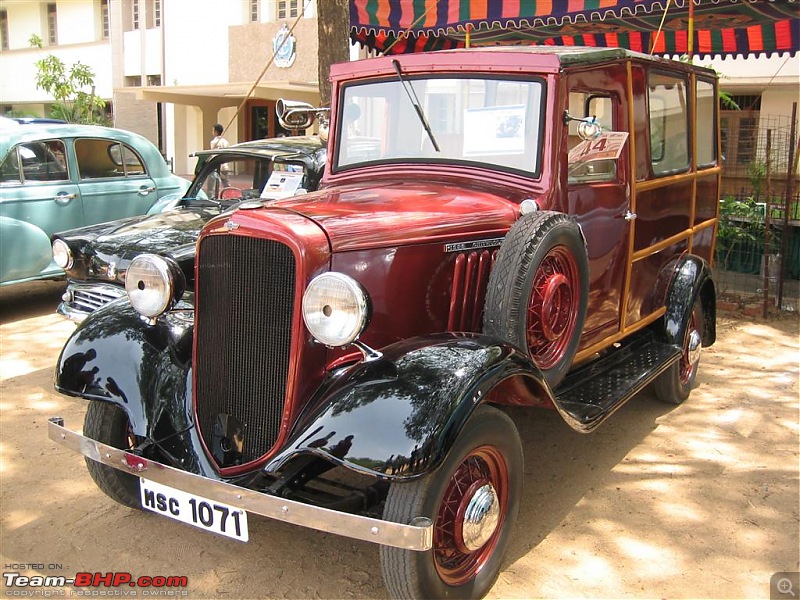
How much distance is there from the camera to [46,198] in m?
7.16

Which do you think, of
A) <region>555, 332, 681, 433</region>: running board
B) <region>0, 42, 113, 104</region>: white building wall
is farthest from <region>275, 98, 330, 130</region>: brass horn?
<region>0, 42, 113, 104</region>: white building wall

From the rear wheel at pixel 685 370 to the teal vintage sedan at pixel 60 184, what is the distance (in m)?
5.45

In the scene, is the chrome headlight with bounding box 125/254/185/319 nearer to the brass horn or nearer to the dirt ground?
the dirt ground

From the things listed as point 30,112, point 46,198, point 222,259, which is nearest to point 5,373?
point 46,198

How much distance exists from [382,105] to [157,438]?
2007 millimetres

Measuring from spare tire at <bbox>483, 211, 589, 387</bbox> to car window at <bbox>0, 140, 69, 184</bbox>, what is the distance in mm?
5621

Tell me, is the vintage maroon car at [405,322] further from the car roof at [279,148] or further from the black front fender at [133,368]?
the car roof at [279,148]

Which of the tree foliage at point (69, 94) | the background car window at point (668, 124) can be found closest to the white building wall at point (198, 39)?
the tree foliage at point (69, 94)

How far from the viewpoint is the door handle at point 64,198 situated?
7246mm

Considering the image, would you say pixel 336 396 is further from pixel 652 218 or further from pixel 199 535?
pixel 652 218

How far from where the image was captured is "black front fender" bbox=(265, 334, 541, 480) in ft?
7.87

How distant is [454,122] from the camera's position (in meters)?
3.70

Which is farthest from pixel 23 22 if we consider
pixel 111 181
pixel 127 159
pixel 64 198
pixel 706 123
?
pixel 706 123

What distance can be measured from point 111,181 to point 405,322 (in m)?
5.74
